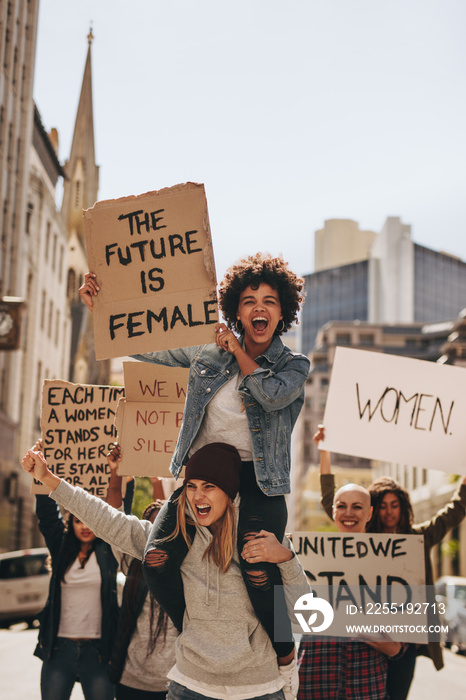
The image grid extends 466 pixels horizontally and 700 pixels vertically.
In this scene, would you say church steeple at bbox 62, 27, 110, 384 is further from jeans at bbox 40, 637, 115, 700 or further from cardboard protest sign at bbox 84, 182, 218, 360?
cardboard protest sign at bbox 84, 182, 218, 360

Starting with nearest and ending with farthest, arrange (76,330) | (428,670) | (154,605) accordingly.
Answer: (154,605), (428,670), (76,330)

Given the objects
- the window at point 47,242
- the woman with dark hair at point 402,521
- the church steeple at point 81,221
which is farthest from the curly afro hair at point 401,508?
the church steeple at point 81,221

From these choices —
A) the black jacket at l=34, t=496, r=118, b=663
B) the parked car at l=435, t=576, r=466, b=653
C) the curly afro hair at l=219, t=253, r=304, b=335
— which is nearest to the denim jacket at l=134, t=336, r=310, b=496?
the curly afro hair at l=219, t=253, r=304, b=335

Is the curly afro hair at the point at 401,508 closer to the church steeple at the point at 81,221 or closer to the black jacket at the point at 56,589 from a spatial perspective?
the black jacket at the point at 56,589

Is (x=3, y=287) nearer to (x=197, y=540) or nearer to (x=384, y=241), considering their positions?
(x=197, y=540)

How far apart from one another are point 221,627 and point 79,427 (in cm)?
297

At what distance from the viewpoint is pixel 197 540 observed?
3797 mm

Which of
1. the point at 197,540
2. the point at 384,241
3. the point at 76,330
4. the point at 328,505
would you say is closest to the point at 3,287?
the point at 76,330

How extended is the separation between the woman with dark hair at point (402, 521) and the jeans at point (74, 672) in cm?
169

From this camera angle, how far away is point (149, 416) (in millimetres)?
5777

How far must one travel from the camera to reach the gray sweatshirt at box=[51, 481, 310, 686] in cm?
365

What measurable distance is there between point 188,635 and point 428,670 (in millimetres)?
12521

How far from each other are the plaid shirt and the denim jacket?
74.2 inches

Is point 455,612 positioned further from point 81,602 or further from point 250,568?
point 250,568
